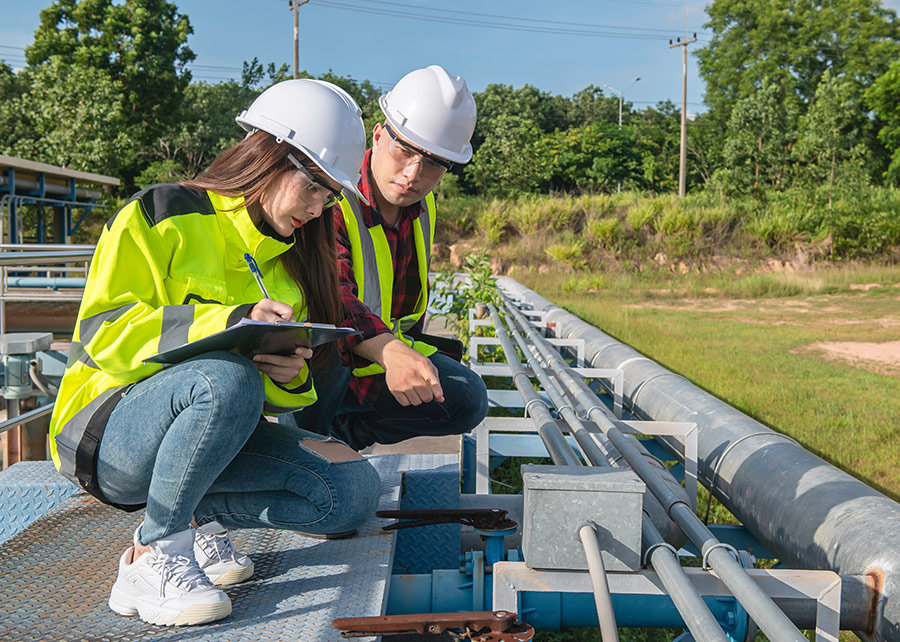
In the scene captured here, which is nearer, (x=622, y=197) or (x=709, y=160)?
(x=622, y=197)

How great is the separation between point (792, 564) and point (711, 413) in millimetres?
1051

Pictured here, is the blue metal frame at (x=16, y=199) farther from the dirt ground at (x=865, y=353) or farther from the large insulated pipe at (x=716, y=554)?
the large insulated pipe at (x=716, y=554)

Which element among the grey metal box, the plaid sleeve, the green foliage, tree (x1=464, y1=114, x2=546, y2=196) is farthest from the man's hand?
tree (x1=464, y1=114, x2=546, y2=196)

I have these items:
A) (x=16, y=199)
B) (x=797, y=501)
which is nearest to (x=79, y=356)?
(x=797, y=501)

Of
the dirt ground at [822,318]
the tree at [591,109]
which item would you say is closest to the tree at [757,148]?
the dirt ground at [822,318]

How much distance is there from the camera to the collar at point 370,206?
274 centimetres

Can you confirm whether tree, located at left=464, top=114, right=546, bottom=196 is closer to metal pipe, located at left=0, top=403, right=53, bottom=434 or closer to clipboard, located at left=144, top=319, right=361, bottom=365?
metal pipe, located at left=0, top=403, right=53, bottom=434

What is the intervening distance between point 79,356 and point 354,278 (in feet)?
3.24

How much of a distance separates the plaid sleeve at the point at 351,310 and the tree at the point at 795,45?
46.2 m

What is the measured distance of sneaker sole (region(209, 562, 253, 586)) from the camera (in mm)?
2039

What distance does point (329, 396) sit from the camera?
2.66m

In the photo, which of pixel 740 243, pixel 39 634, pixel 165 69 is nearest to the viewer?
pixel 39 634

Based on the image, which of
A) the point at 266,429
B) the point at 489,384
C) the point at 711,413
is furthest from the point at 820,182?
the point at 266,429

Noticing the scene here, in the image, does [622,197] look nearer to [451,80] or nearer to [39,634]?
[451,80]
